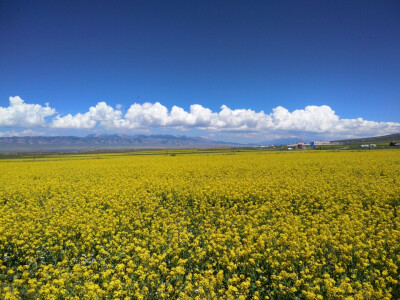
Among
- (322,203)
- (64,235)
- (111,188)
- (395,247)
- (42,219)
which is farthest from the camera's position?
(111,188)

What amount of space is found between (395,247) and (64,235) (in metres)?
9.81

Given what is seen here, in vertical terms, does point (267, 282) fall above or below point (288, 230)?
below

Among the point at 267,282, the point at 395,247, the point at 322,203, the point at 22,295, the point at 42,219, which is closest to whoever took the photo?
the point at 22,295

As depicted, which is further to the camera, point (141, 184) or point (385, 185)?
point (141, 184)

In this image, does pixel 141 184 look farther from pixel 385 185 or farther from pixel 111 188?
pixel 385 185

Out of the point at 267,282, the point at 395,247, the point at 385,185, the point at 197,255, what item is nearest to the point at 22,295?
the point at 197,255

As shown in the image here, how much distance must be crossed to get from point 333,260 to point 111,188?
1282cm

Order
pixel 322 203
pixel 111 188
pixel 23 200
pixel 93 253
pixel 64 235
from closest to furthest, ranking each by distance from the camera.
A: pixel 93 253
pixel 64 235
pixel 322 203
pixel 23 200
pixel 111 188

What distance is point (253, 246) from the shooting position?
6371 millimetres

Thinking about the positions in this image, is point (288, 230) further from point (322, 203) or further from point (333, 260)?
point (322, 203)

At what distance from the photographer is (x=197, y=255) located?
6.18 m

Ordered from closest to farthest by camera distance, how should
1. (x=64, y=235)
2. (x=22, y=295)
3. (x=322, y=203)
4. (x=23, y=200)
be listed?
(x=22, y=295) → (x=64, y=235) → (x=322, y=203) → (x=23, y=200)

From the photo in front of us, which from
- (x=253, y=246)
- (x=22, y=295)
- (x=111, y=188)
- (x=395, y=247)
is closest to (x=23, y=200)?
(x=111, y=188)

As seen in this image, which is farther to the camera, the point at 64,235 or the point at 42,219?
the point at 42,219
